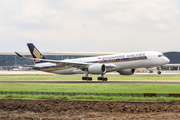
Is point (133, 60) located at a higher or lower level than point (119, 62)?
higher

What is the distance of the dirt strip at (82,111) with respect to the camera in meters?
16.1

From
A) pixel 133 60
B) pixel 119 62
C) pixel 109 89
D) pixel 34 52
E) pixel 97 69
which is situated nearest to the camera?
pixel 109 89

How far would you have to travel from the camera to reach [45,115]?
17125 mm

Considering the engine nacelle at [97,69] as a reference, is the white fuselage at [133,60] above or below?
above

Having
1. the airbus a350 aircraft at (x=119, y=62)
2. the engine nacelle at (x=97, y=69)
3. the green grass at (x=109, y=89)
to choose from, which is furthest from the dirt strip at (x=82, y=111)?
the engine nacelle at (x=97, y=69)

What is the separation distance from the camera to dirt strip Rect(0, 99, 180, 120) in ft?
52.8

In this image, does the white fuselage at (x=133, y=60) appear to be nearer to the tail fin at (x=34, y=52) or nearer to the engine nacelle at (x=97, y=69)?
the engine nacelle at (x=97, y=69)

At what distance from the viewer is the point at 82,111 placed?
59.9ft

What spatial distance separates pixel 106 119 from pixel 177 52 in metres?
150

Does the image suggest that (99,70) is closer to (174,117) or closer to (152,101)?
(152,101)

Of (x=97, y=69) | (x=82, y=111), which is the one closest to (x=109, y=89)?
(x=82, y=111)

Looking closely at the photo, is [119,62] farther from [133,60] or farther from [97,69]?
[97,69]

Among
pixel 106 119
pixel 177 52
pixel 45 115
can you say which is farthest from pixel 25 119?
pixel 177 52

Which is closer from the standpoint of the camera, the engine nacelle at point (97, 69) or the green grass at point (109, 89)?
the green grass at point (109, 89)
